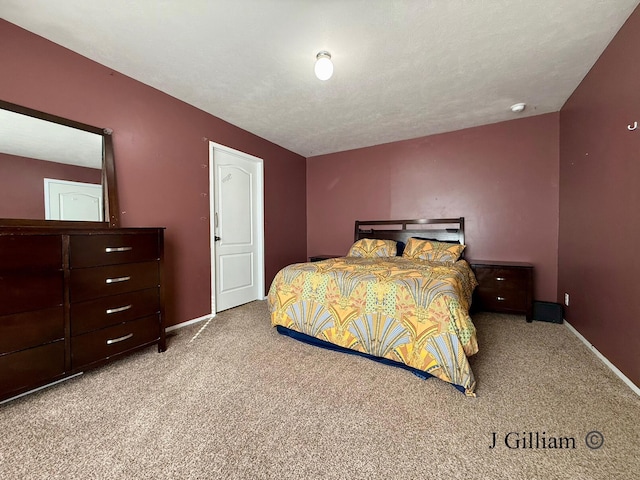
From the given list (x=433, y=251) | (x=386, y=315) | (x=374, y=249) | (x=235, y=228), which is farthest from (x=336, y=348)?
(x=235, y=228)

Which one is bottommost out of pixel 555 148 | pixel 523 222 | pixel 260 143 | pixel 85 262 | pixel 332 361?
pixel 332 361

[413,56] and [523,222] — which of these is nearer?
[413,56]

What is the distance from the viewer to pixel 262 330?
2723 mm

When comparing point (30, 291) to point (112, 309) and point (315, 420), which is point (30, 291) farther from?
point (315, 420)

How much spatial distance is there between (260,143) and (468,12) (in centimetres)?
287

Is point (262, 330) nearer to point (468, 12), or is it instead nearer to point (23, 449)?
point (23, 449)

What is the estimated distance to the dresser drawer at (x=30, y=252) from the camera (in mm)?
1449

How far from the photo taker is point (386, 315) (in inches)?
78.1

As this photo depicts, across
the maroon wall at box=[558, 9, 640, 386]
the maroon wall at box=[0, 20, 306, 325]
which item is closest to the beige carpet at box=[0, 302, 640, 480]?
the maroon wall at box=[558, 9, 640, 386]

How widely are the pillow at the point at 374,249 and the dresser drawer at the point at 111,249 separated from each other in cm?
242

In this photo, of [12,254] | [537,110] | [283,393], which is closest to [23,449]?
[12,254]

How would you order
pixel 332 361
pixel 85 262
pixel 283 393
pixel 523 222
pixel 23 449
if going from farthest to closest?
pixel 523 222 → pixel 332 361 → pixel 85 262 → pixel 283 393 → pixel 23 449

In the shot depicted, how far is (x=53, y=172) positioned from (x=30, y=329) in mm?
1164

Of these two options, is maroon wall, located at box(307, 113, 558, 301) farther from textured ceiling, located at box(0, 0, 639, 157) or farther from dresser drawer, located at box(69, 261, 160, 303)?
dresser drawer, located at box(69, 261, 160, 303)
